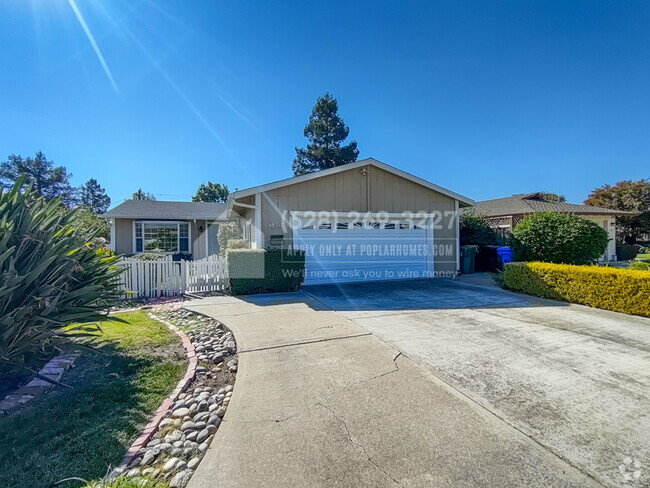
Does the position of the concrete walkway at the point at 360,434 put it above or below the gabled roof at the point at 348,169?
below

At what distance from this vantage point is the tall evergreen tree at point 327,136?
91.7 ft

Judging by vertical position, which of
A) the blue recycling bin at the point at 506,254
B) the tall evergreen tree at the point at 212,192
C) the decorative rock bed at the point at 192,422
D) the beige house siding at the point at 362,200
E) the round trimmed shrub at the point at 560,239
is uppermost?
the tall evergreen tree at the point at 212,192

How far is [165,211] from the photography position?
1570 centimetres

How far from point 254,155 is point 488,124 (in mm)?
11933

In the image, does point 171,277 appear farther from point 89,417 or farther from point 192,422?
point 192,422

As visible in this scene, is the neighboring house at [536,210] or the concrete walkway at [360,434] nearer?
the concrete walkway at [360,434]

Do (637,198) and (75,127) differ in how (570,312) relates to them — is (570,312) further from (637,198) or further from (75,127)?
(637,198)

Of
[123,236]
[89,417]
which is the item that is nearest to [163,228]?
[123,236]

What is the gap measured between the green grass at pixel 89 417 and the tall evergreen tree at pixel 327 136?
25731mm

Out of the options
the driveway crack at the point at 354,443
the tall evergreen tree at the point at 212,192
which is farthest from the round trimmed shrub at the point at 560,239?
the tall evergreen tree at the point at 212,192

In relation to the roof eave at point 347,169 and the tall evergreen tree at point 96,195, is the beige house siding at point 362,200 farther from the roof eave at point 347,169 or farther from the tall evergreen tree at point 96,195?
the tall evergreen tree at point 96,195

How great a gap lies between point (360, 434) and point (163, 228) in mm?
15923

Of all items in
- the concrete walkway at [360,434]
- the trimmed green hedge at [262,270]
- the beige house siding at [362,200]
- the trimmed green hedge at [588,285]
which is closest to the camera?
the concrete walkway at [360,434]

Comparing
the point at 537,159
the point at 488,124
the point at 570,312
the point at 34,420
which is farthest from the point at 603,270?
the point at 537,159
